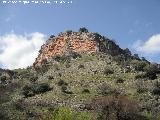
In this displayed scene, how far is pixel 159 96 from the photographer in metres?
81.1

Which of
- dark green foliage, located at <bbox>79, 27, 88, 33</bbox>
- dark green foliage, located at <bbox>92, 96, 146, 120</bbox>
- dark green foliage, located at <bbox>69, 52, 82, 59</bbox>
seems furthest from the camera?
dark green foliage, located at <bbox>79, 27, 88, 33</bbox>

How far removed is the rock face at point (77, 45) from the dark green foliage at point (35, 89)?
3041cm

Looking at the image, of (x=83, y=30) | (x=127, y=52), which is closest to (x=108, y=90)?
(x=83, y=30)

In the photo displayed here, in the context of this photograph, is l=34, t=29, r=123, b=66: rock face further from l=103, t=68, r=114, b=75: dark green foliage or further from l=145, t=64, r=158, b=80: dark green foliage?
l=145, t=64, r=158, b=80: dark green foliage

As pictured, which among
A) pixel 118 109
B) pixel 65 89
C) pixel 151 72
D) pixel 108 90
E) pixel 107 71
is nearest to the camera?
pixel 118 109

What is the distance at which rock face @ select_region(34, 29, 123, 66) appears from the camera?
12144cm

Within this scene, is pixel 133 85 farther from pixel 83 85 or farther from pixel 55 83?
pixel 55 83

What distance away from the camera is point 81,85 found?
90062 millimetres

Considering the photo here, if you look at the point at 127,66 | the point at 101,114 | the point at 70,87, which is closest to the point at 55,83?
the point at 70,87

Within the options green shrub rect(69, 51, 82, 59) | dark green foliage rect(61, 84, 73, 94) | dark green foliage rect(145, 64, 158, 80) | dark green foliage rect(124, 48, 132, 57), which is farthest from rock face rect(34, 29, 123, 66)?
dark green foliage rect(61, 84, 73, 94)

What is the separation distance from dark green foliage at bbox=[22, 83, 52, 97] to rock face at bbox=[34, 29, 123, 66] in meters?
30.4

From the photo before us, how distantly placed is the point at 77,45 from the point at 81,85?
118ft

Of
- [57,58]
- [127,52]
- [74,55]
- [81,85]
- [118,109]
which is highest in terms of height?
[127,52]

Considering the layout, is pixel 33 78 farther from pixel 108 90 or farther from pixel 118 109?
pixel 118 109
